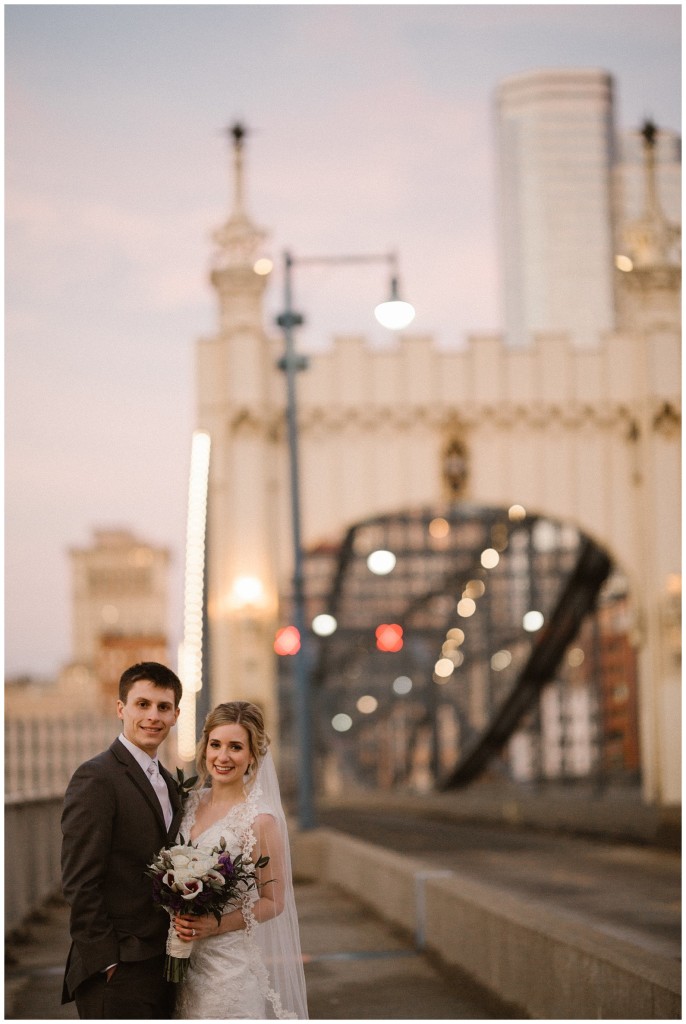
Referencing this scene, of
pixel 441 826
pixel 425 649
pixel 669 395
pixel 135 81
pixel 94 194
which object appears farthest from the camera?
pixel 425 649

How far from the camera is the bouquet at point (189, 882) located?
5277mm

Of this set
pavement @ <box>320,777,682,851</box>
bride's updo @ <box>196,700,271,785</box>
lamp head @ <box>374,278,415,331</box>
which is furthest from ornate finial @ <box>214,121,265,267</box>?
bride's updo @ <box>196,700,271,785</box>

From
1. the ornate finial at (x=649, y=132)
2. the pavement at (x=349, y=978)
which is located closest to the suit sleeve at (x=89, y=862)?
the pavement at (x=349, y=978)

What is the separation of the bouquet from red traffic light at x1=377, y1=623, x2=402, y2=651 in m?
18.9

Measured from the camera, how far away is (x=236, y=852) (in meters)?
5.63

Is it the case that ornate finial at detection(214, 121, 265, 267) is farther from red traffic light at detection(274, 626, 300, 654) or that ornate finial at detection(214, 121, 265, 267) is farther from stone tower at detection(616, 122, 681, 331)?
red traffic light at detection(274, 626, 300, 654)

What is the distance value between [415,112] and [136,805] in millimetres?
26501

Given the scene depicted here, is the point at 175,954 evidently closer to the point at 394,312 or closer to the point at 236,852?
the point at 236,852

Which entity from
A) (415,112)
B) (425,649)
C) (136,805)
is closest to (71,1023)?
(136,805)

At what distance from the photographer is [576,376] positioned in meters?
29.6

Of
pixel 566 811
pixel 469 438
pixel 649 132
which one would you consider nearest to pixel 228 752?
pixel 649 132

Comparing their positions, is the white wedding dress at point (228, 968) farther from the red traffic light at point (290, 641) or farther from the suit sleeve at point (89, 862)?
the red traffic light at point (290, 641)

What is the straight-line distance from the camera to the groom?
5305mm

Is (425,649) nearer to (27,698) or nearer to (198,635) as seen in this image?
(198,635)
